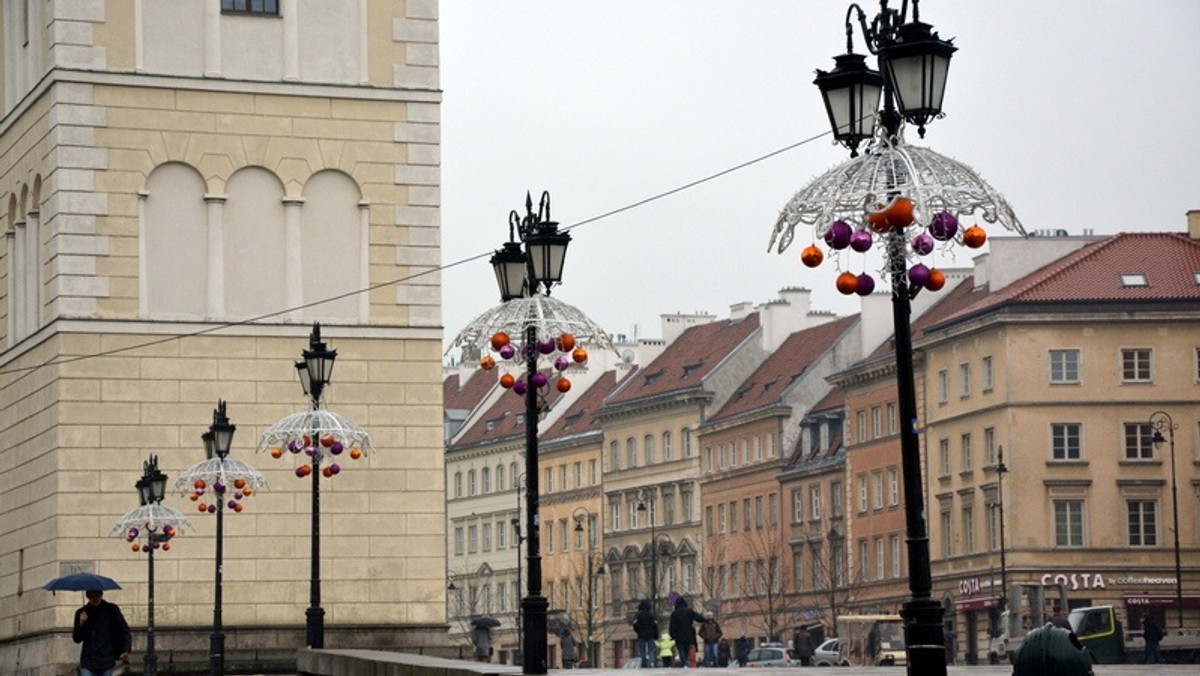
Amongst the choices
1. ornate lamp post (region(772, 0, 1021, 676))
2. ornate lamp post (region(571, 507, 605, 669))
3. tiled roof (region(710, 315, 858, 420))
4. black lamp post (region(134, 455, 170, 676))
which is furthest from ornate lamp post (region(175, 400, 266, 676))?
ornate lamp post (region(571, 507, 605, 669))

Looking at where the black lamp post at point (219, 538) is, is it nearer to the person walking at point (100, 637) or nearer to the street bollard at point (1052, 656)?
the person walking at point (100, 637)

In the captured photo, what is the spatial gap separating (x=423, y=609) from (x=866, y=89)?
80.4ft

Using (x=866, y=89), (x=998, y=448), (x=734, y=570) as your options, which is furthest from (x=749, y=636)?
(x=866, y=89)

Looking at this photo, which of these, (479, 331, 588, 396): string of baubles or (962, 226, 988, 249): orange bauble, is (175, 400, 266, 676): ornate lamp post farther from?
(962, 226, 988, 249): orange bauble

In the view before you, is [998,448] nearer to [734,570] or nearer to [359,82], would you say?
[734,570]

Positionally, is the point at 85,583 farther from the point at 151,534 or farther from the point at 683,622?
the point at 683,622

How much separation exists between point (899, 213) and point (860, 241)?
53 centimetres

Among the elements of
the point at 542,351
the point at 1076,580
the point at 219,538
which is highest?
the point at 542,351

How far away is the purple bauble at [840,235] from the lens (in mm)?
15836

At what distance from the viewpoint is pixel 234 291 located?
131 ft

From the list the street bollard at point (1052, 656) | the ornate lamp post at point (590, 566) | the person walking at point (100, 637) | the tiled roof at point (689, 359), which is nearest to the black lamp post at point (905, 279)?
the street bollard at point (1052, 656)

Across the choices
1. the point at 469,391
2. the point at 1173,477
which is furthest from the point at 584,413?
the point at 1173,477

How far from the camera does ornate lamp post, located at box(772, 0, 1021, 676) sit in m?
14.9

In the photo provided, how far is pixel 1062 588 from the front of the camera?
3255 inches
